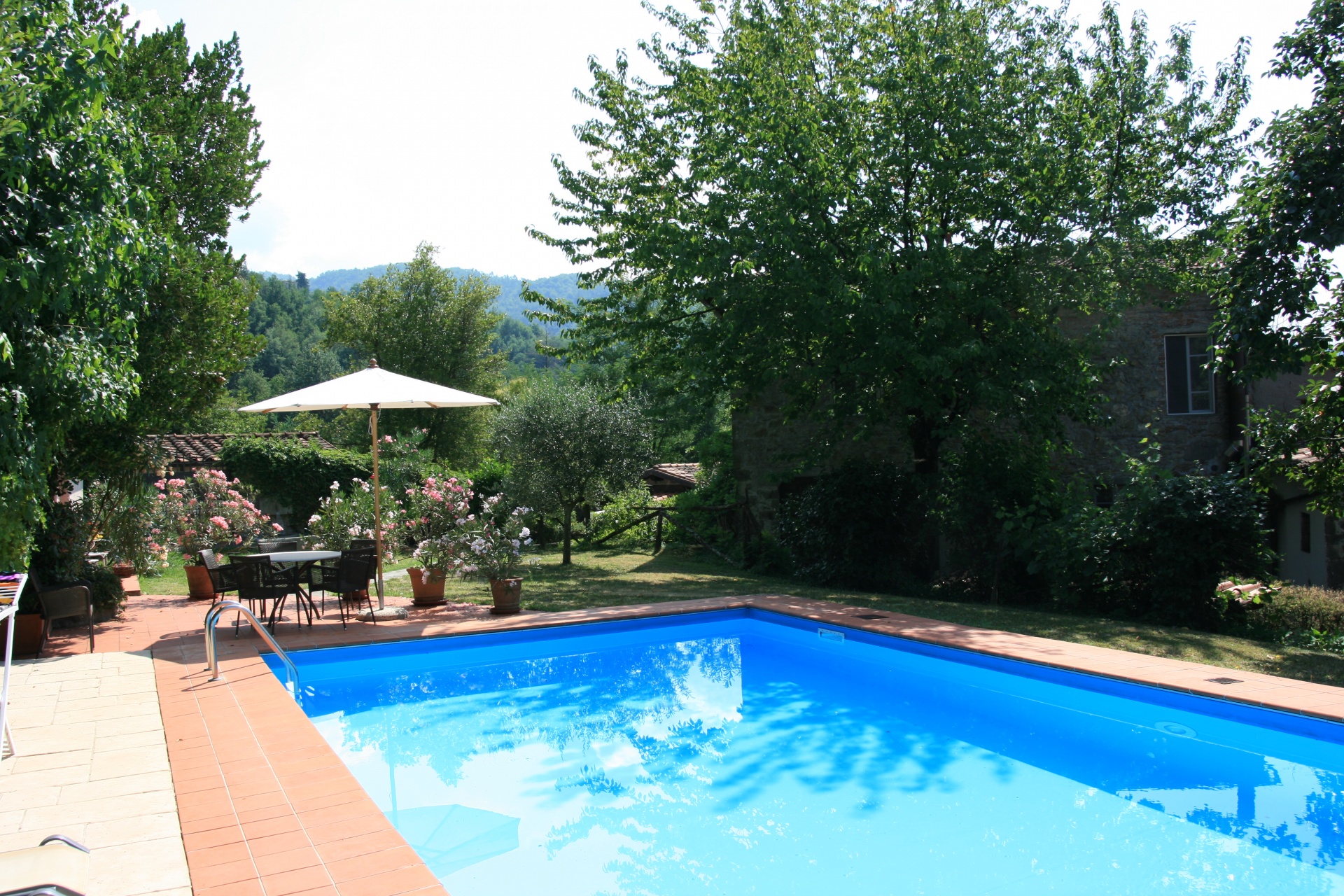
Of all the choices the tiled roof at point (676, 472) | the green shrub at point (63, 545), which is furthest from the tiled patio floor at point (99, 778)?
the tiled roof at point (676, 472)

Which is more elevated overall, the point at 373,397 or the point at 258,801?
the point at 373,397

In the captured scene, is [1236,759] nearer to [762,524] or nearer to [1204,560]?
[1204,560]

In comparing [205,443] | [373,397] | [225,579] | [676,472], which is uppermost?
[373,397]

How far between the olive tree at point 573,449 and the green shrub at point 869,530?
407cm

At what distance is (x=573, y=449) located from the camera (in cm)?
1653

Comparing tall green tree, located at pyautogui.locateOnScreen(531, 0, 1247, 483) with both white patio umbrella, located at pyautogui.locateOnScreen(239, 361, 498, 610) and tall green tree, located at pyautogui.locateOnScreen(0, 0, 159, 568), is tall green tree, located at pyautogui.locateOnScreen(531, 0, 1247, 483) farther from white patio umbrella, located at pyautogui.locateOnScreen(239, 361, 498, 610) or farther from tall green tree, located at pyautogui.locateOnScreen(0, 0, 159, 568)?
tall green tree, located at pyautogui.locateOnScreen(0, 0, 159, 568)

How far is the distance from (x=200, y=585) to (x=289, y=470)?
9.53m

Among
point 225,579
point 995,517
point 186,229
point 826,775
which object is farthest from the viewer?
point 995,517

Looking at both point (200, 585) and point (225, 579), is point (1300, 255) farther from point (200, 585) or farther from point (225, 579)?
point (200, 585)

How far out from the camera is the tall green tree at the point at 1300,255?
27.9 ft

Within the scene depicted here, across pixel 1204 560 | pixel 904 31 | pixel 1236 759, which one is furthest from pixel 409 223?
pixel 1236 759

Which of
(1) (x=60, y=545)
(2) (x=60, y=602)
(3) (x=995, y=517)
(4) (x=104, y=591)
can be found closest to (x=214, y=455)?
(4) (x=104, y=591)

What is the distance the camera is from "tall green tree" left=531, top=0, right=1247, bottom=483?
41.6ft

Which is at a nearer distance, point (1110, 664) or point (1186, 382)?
point (1110, 664)
